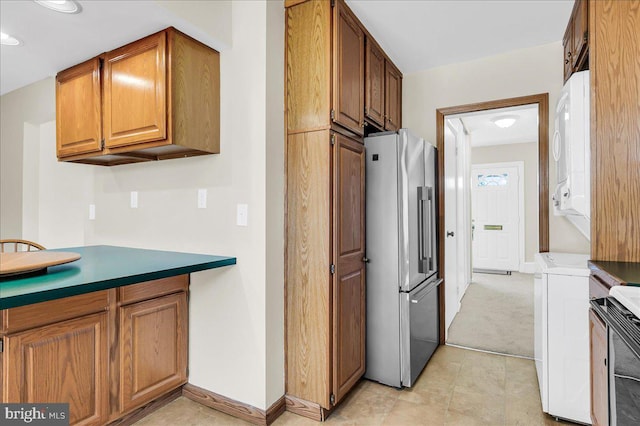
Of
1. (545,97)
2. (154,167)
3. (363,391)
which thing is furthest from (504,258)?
(154,167)

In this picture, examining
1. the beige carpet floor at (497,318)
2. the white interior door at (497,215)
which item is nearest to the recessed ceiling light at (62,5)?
the beige carpet floor at (497,318)

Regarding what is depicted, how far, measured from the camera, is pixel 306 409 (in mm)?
2006

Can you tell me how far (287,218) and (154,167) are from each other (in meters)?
1.09

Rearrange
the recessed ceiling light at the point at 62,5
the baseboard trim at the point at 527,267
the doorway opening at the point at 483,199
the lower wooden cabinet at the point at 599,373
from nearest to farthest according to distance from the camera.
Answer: the lower wooden cabinet at the point at 599,373 < the recessed ceiling light at the point at 62,5 < the doorway opening at the point at 483,199 < the baseboard trim at the point at 527,267

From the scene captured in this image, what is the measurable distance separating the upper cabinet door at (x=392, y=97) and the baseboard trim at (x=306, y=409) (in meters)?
2.08

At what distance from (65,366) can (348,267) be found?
1507mm

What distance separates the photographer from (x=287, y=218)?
2.09 meters

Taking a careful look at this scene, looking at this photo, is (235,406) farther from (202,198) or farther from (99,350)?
(202,198)

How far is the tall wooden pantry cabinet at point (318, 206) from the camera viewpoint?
198 cm

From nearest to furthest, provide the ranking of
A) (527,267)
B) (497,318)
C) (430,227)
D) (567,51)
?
(567,51)
(430,227)
(497,318)
(527,267)

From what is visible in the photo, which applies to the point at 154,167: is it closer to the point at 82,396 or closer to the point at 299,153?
the point at 299,153

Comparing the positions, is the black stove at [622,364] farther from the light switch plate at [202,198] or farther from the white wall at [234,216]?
the light switch plate at [202,198]

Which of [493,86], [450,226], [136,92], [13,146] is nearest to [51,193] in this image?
[13,146]

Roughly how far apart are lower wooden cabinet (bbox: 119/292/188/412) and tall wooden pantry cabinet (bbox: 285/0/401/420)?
27.2 inches
